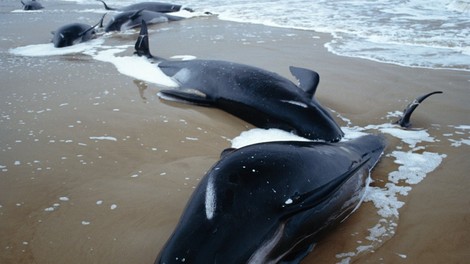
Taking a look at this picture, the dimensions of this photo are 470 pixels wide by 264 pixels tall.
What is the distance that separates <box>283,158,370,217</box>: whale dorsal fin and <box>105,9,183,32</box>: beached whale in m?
9.48

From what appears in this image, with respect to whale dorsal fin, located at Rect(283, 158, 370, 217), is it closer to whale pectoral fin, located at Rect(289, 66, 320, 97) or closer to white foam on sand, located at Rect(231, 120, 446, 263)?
white foam on sand, located at Rect(231, 120, 446, 263)

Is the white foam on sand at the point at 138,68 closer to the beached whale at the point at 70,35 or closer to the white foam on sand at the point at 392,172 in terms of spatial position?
the beached whale at the point at 70,35

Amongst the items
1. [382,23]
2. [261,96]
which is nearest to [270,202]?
[261,96]

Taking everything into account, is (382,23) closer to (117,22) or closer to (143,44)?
(143,44)

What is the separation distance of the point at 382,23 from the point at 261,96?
23.8 feet

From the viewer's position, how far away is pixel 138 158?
3.38 metres

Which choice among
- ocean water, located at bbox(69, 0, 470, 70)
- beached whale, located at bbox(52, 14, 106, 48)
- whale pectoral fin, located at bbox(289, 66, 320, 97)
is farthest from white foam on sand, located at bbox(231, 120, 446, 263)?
beached whale, located at bbox(52, 14, 106, 48)

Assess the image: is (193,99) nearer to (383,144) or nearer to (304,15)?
(383,144)

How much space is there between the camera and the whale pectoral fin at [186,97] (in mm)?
4773

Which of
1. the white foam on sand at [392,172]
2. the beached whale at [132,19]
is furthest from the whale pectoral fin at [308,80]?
the beached whale at [132,19]

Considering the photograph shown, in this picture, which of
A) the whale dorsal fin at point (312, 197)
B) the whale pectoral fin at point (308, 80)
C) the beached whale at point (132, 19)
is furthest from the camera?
the beached whale at point (132, 19)

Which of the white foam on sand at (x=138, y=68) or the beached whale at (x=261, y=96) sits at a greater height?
the beached whale at (x=261, y=96)

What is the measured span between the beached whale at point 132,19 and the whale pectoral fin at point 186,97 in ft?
21.1

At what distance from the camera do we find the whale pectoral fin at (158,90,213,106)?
188 inches
